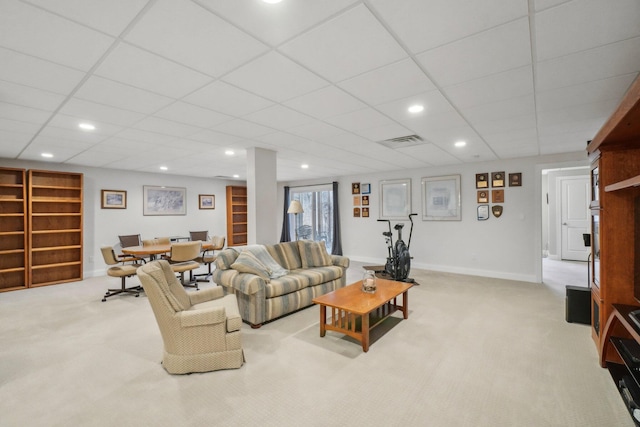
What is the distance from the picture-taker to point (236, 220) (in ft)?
29.9

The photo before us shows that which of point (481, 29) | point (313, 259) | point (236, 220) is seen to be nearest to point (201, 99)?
point (481, 29)

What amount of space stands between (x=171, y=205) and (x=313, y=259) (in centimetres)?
489

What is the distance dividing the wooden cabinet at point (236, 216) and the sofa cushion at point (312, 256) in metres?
4.69

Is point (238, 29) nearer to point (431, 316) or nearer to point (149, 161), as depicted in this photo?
point (431, 316)

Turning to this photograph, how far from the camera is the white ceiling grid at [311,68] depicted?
1500 millimetres

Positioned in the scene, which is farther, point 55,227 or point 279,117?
point 55,227

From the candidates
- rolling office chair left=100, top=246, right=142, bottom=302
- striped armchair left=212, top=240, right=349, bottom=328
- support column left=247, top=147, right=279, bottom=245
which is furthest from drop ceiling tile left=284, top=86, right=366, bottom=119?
rolling office chair left=100, top=246, right=142, bottom=302

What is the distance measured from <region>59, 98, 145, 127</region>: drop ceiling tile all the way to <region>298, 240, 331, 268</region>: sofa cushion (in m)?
2.81

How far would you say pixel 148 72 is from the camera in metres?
2.12

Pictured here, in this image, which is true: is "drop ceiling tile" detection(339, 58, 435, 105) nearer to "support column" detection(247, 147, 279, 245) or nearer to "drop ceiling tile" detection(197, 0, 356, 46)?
"drop ceiling tile" detection(197, 0, 356, 46)

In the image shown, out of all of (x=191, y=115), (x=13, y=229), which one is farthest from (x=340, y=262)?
(x=13, y=229)

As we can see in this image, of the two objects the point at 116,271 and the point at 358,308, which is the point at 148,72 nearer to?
the point at 358,308

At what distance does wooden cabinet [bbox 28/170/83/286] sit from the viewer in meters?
5.63

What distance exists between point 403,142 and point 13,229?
23.4 feet
